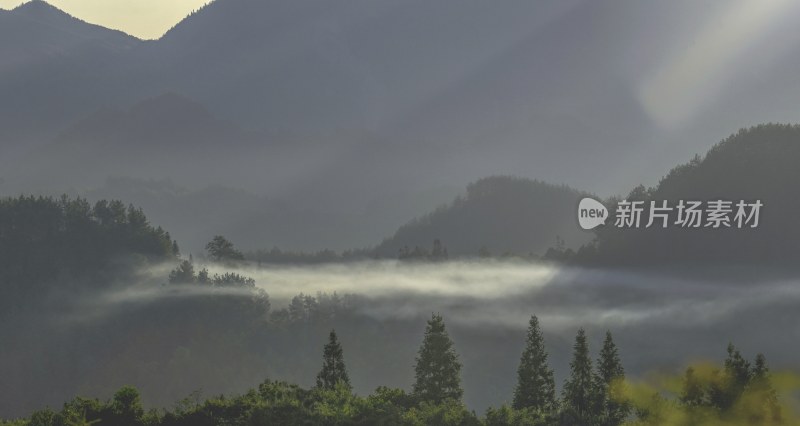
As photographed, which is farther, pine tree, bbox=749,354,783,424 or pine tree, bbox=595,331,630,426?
pine tree, bbox=595,331,630,426

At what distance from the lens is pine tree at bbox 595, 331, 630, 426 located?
227 feet

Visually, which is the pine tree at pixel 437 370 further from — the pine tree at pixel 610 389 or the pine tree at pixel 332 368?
the pine tree at pixel 610 389

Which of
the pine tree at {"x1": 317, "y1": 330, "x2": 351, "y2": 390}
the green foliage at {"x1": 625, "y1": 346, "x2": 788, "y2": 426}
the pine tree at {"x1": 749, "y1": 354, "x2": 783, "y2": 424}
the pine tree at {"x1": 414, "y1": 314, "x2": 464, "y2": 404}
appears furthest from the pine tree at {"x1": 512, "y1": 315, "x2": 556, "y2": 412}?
the pine tree at {"x1": 749, "y1": 354, "x2": 783, "y2": 424}

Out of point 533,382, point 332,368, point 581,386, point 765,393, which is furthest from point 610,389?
point 765,393

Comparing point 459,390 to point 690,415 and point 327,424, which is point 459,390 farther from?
point 690,415

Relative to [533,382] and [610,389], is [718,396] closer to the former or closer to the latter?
[610,389]

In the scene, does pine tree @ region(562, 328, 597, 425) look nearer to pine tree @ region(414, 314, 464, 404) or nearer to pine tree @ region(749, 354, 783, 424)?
pine tree @ region(414, 314, 464, 404)

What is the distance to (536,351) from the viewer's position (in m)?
86.1

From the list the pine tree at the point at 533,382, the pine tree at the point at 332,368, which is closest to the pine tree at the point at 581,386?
the pine tree at the point at 533,382

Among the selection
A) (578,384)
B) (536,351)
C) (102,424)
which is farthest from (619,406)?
(102,424)

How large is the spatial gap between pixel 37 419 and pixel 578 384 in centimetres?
4198

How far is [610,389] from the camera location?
7325cm

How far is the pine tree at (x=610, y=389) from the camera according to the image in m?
69.2

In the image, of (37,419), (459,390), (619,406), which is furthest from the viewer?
(459,390)
